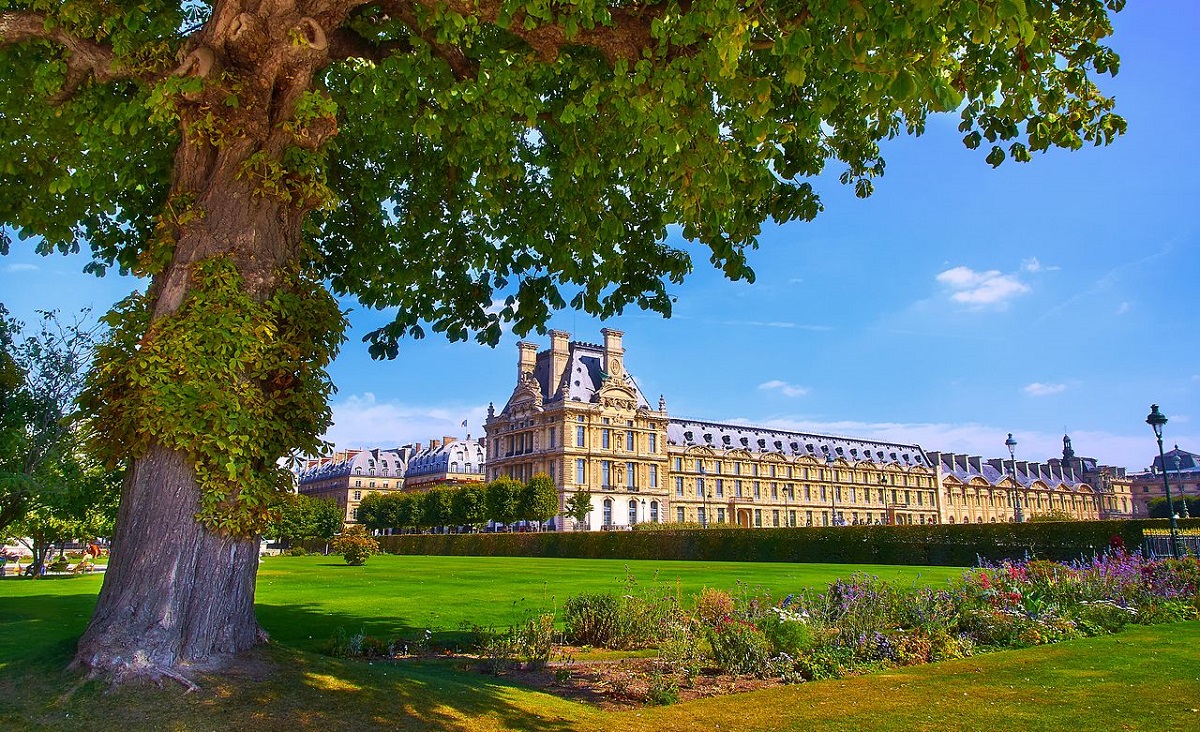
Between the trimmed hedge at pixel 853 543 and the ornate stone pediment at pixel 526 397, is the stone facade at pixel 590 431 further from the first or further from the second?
the trimmed hedge at pixel 853 543

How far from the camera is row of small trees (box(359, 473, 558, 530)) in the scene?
72.9m

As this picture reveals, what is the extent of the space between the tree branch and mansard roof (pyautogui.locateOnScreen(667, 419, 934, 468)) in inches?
3433

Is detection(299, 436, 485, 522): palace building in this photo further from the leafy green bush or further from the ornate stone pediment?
the leafy green bush

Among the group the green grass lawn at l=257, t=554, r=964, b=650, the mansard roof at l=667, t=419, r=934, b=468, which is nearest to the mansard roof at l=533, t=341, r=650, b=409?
the mansard roof at l=667, t=419, r=934, b=468

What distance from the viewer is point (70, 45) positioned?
6.96 meters

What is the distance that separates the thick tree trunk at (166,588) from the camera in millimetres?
5523

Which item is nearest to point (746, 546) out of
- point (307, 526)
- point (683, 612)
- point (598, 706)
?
point (683, 612)

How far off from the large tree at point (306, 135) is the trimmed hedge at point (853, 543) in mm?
15750

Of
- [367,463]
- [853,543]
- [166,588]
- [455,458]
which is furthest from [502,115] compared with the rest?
[367,463]

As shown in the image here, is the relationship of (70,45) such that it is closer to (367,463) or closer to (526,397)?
(526,397)

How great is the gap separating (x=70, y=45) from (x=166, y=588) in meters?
4.80

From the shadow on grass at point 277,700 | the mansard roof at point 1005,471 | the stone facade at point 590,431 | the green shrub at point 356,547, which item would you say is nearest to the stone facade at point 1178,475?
the mansard roof at point 1005,471

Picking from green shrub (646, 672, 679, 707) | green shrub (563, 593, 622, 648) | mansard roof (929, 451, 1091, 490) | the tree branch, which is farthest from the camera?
mansard roof (929, 451, 1091, 490)

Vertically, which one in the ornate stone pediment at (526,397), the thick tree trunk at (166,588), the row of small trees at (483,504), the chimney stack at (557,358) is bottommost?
the thick tree trunk at (166,588)
